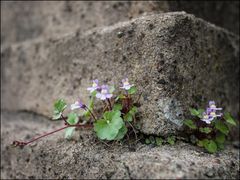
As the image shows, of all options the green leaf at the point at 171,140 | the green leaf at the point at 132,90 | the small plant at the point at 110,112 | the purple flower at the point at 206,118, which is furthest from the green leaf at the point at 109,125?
the purple flower at the point at 206,118

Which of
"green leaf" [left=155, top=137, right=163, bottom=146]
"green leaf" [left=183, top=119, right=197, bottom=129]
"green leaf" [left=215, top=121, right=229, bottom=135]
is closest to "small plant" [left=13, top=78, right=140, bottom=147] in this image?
"green leaf" [left=155, top=137, right=163, bottom=146]

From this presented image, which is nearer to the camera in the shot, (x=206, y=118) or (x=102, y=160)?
(x=102, y=160)

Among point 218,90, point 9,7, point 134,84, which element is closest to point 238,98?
point 218,90

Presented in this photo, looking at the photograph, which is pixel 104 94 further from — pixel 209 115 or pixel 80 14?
pixel 80 14

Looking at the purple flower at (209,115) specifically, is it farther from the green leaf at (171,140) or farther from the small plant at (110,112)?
the small plant at (110,112)

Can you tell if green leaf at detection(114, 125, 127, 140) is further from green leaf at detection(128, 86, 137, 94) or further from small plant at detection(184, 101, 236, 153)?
small plant at detection(184, 101, 236, 153)

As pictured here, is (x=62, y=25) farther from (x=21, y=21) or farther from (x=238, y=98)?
(x=238, y=98)

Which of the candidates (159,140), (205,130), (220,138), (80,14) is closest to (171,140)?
(159,140)

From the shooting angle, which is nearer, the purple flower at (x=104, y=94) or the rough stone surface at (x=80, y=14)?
the purple flower at (x=104, y=94)
